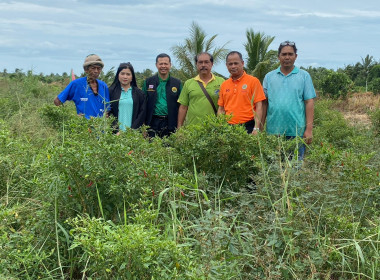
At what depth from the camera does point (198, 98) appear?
5535 millimetres

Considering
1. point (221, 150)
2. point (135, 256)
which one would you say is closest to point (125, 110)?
point (221, 150)

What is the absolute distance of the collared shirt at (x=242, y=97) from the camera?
16.4 ft

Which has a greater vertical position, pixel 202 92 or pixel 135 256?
pixel 202 92

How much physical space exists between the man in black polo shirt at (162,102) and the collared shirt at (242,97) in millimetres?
917

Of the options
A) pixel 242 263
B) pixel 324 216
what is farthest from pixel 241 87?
pixel 242 263

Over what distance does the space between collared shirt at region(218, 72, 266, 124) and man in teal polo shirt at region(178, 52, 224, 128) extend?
0.36 meters

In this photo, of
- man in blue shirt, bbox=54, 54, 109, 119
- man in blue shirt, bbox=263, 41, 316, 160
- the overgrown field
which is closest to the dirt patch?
man in blue shirt, bbox=263, 41, 316, 160

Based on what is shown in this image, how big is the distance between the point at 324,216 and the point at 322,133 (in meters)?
5.83

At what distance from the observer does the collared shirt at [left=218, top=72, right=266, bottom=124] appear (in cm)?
501

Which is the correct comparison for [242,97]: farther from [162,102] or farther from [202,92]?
[162,102]

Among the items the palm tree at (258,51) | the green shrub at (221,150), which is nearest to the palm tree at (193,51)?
the palm tree at (258,51)

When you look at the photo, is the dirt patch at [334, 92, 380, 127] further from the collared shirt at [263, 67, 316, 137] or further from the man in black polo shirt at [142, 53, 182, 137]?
the collared shirt at [263, 67, 316, 137]

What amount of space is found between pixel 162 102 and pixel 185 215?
2565 millimetres

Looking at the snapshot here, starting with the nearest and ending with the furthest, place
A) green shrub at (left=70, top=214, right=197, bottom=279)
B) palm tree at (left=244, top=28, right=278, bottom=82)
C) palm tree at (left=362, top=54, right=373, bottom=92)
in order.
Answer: green shrub at (left=70, top=214, right=197, bottom=279), palm tree at (left=244, top=28, right=278, bottom=82), palm tree at (left=362, top=54, right=373, bottom=92)
